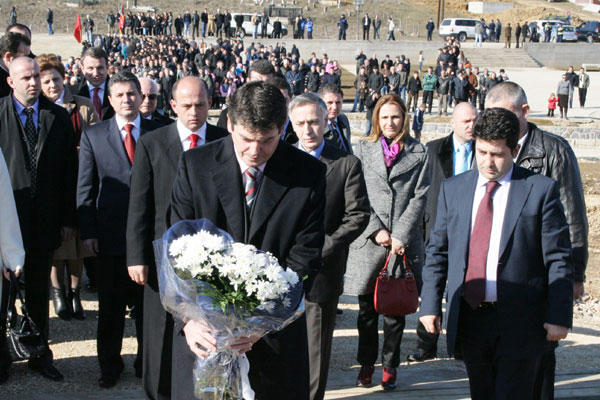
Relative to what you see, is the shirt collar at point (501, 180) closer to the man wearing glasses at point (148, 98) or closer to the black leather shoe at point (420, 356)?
the black leather shoe at point (420, 356)

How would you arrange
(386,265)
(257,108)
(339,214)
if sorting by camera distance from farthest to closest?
(386,265)
(339,214)
(257,108)

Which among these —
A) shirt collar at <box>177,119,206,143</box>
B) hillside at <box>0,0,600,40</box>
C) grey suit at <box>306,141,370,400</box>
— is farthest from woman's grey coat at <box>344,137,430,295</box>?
hillside at <box>0,0,600,40</box>

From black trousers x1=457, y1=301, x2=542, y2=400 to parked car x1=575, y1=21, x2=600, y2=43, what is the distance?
54530 mm

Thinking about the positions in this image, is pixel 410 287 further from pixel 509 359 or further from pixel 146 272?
pixel 146 272

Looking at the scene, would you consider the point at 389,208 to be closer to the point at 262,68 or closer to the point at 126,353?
the point at 262,68

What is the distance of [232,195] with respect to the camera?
3.61 m

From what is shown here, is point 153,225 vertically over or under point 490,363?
over

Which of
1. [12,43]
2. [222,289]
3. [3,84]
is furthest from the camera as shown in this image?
[12,43]

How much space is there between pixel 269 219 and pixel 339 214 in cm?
156

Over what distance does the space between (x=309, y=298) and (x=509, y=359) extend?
1.43 metres

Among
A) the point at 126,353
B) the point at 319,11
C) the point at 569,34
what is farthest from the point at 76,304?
the point at 319,11

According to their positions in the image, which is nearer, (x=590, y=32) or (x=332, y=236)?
(x=332, y=236)

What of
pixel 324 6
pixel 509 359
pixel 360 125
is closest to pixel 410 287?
pixel 509 359

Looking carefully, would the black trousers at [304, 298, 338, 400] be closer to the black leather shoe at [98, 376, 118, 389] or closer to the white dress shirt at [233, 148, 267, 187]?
the black leather shoe at [98, 376, 118, 389]
